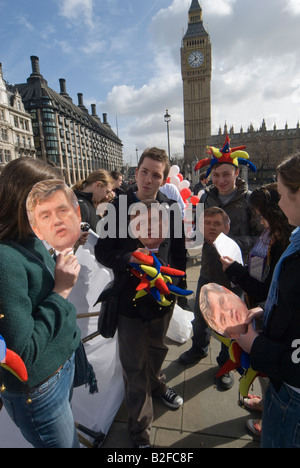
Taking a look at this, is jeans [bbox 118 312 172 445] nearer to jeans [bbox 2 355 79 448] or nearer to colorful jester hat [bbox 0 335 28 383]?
jeans [bbox 2 355 79 448]

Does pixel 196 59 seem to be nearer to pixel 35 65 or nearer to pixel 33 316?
pixel 35 65

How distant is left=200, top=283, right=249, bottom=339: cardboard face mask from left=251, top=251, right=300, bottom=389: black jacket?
11 centimetres

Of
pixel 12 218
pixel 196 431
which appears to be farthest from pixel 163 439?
pixel 12 218

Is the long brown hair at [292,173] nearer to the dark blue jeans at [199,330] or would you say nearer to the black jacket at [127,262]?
the black jacket at [127,262]

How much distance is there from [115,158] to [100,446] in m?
95.5

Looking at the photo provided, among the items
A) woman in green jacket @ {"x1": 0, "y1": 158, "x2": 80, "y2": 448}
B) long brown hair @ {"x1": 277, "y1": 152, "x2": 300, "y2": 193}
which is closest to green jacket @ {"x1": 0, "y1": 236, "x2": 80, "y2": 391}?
woman in green jacket @ {"x1": 0, "y1": 158, "x2": 80, "y2": 448}

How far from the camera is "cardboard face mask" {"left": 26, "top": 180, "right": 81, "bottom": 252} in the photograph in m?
1.10

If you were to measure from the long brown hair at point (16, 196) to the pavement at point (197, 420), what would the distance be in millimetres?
1819

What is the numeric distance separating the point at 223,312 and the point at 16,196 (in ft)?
3.71

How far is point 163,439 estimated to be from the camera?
1938 millimetres

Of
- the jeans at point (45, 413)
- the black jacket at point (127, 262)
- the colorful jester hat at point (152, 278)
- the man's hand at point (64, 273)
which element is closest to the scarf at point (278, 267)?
the colorful jester hat at point (152, 278)

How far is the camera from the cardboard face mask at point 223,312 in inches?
46.9

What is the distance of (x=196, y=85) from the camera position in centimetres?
6806

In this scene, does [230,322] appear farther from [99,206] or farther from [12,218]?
[99,206]
